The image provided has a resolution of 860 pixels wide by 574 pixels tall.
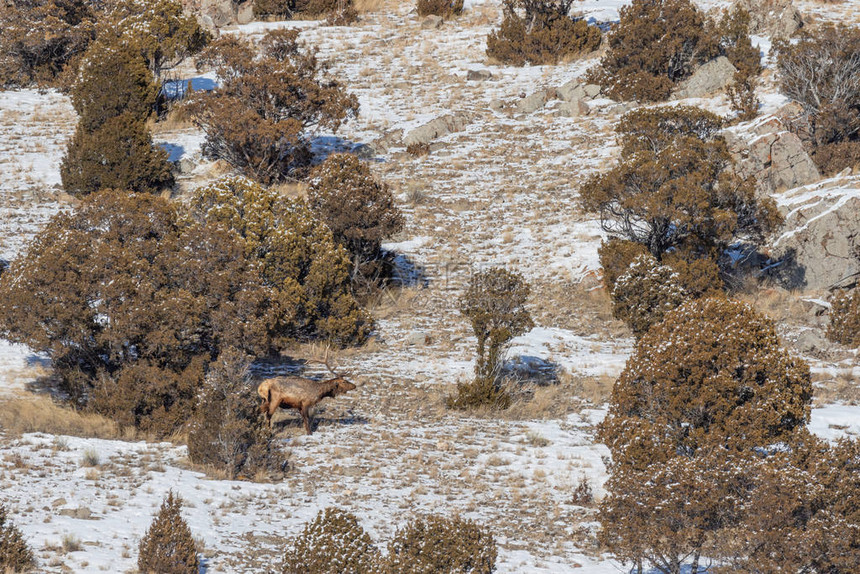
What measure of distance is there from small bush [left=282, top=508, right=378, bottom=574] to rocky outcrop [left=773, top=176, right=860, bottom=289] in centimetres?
1796

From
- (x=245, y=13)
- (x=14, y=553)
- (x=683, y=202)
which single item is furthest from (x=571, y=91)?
(x=14, y=553)

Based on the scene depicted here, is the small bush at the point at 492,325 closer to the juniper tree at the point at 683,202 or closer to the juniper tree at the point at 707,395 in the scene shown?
the juniper tree at the point at 683,202

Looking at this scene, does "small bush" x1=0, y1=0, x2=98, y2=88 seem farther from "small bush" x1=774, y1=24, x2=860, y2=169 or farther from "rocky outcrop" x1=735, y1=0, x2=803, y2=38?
"small bush" x1=774, y1=24, x2=860, y2=169

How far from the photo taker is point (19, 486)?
43.4ft

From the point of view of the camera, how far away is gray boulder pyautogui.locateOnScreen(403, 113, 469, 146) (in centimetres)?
3412

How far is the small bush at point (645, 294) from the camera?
22.4m

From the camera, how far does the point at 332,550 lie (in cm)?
1092

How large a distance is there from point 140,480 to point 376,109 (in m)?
24.9

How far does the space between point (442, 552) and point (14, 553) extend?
191 inches

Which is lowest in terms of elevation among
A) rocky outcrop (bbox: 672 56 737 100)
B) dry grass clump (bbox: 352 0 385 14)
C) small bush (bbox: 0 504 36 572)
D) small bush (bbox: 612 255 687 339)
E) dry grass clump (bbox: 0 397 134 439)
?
dry grass clump (bbox: 0 397 134 439)

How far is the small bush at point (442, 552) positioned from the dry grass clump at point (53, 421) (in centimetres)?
806

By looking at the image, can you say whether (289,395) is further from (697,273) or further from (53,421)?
(697,273)

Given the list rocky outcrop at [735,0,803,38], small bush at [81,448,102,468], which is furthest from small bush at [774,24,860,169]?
small bush at [81,448,102,468]

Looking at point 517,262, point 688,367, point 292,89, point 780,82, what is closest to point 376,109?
point 292,89
